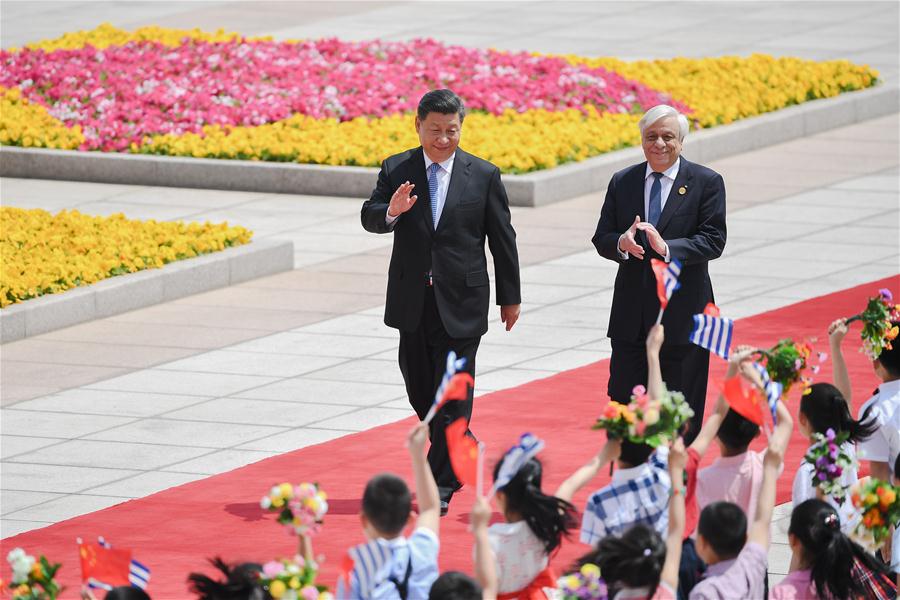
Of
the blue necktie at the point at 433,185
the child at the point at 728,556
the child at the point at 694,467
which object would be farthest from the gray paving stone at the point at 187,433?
the child at the point at 728,556

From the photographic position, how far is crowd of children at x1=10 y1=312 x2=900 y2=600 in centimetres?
647

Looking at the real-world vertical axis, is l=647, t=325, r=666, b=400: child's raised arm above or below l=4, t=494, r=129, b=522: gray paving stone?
above

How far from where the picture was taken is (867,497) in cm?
682

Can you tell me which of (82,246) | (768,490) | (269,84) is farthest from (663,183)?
(269,84)

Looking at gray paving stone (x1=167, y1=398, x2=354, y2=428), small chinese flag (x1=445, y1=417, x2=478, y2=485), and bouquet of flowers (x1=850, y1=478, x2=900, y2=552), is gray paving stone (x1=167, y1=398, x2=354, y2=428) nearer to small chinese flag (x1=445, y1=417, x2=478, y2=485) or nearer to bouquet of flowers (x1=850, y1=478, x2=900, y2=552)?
small chinese flag (x1=445, y1=417, x2=478, y2=485)

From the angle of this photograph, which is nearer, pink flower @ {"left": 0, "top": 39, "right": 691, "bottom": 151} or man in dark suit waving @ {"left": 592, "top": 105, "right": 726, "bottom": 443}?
man in dark suit waving @ {"left": 592, "top": 105, "right": 726, "bottom": 443}

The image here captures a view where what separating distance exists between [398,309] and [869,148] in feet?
35.7

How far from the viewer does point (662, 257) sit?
9.37 meters

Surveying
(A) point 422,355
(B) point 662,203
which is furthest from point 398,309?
(B) point 662,203

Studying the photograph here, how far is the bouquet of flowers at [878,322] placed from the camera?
8398mm

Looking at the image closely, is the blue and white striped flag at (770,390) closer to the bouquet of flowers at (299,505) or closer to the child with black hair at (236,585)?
the bouquet of flowers at (299,505)

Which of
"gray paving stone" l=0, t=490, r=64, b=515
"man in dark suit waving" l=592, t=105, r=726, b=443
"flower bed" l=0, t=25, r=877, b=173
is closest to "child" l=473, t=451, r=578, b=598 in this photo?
"man in dark suit waving" l=592, t=105, r=726, b=443

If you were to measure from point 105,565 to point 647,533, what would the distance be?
1.78 meters

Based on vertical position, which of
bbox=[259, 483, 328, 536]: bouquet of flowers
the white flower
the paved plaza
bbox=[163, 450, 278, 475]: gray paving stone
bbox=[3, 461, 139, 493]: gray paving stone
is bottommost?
the paved plaza
